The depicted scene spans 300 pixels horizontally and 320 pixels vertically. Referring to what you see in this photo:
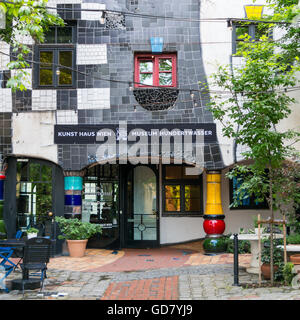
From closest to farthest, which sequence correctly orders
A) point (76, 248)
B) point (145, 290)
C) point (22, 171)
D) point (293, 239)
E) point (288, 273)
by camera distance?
point (288, 273), point (145, 290), point (293, 239), point (76, 248), point (22, 171)

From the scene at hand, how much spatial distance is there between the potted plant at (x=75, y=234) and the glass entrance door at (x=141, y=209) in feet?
6.77

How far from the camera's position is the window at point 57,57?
1063cm

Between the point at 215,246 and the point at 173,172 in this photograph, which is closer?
the point at 215,246

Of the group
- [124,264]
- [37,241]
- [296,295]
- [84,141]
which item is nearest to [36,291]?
[37,241]

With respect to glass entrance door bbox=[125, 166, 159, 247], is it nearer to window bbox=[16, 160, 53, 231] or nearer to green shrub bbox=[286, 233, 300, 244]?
window bbox=[16, 160, 53, 231]

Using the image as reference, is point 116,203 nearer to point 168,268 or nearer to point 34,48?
point 168,268

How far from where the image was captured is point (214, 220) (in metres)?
10.4

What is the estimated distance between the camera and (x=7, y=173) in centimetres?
1078

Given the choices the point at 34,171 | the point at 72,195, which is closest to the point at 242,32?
the point at 72,195

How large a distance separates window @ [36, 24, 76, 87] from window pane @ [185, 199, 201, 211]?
4.76 meters

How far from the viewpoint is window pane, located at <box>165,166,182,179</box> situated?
1223 centimetres

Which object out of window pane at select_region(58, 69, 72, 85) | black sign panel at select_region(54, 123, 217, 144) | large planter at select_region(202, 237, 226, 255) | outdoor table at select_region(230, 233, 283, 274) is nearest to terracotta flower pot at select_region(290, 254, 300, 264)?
A: outdoor table at select_region(230, 233, 283, 274)

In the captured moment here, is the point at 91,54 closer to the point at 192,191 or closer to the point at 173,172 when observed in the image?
the point at 173,172

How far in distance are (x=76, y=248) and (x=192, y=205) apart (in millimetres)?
3854
